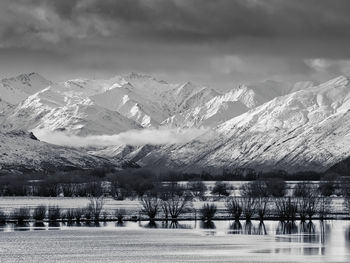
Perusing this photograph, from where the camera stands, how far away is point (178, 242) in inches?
4306

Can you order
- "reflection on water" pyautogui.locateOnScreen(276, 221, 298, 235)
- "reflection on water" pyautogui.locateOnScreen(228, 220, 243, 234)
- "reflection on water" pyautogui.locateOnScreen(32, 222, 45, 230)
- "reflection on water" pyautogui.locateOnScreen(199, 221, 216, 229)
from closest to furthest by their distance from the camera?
"reflection on water" pyautogui.locateOnScreen(276, 221, 298, 235)
"reflection on water" pyautogui.locateOnScreen(228, 220, 243, 234)
"reflection on water" pyautogui.locateOnScreen(32, 222, 45, 230)
"reflection on water" pyautogui.locateOnScreen(199, 221, 216, 229)

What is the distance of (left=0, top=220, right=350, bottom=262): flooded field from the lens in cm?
9275

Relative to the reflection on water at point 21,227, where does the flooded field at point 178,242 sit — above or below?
below

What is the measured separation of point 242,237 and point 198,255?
77.5 ft

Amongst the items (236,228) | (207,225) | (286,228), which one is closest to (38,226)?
(207,225)

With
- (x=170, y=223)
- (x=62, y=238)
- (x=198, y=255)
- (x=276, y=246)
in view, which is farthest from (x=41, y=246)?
(x=170, y=223)

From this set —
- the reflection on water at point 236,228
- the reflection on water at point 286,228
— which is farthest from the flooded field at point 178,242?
the reflection on water at point 286,228

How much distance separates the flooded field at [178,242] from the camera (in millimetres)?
92750

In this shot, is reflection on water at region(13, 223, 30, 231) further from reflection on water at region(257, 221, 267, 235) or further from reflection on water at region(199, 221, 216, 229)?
reflection on water at region(257, 221, 267, 235)

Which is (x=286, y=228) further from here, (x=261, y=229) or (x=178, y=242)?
(x=178, y=242)

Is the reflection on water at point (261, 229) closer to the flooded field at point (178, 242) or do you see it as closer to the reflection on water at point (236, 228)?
the flooded field at point (178, 242)

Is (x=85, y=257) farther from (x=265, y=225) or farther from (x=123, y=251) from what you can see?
(x=265, y=225)

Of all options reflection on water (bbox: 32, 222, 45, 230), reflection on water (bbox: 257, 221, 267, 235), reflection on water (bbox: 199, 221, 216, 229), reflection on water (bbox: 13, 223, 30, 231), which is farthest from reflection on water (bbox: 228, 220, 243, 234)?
reflection on water (bbox: 13, 223, 30, 231)

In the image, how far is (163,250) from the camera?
99.8 meters
